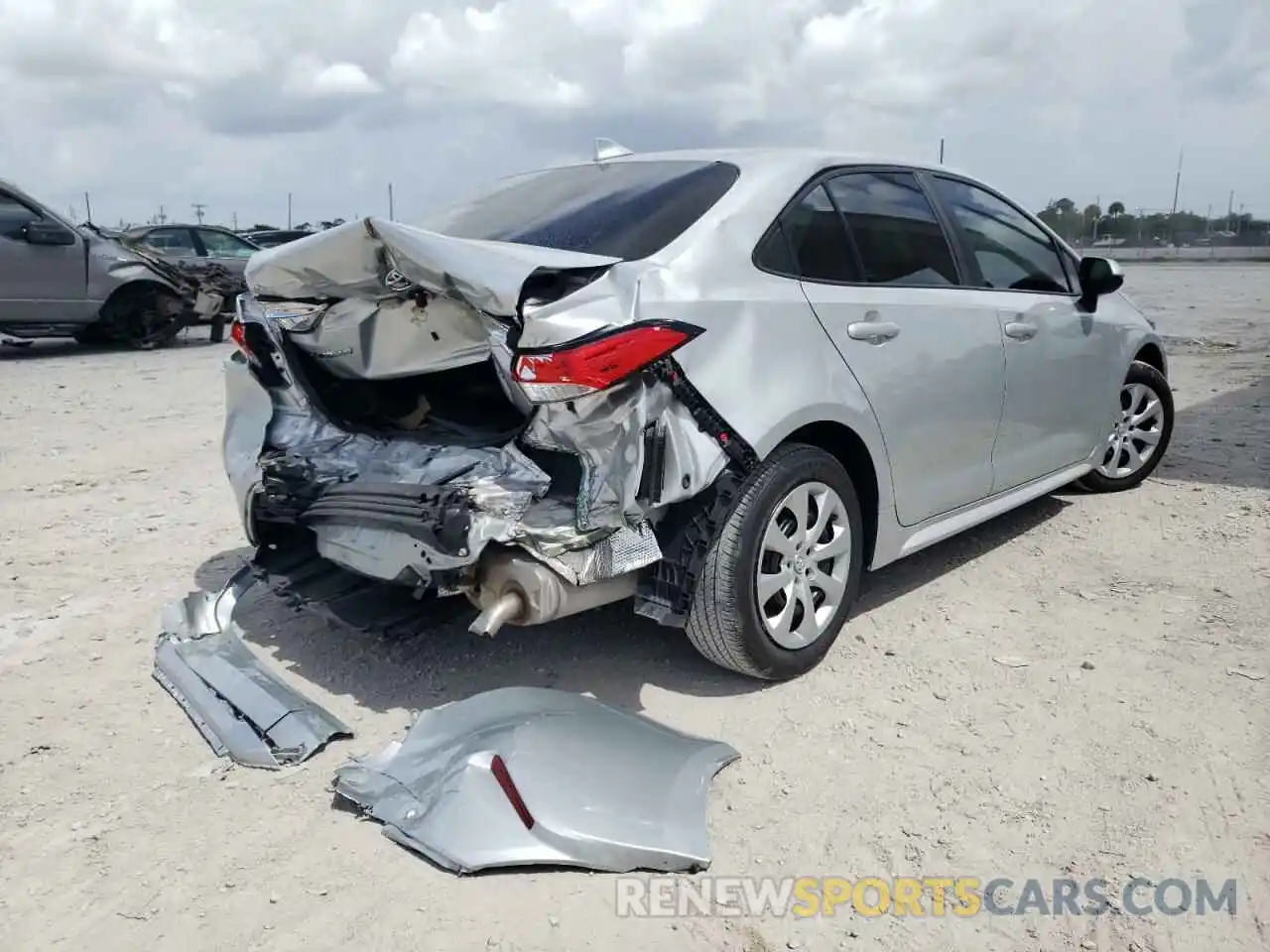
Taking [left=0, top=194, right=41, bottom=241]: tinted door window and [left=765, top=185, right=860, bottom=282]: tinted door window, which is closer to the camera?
[left=765, top=185, right=860, bottom=282]: tinted door window

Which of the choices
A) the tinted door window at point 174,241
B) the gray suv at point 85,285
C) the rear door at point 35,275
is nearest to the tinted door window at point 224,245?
the tinted door window at point 174,241

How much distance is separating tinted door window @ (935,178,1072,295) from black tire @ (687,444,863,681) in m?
1.42

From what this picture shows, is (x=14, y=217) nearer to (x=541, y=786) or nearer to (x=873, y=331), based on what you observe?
(x=873, y=331)

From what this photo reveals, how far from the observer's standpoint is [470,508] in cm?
279

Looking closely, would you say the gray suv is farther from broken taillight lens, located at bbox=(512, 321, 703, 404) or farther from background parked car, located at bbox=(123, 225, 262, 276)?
broken taillight lens, located at bbox=(512, 321, 703, 404)

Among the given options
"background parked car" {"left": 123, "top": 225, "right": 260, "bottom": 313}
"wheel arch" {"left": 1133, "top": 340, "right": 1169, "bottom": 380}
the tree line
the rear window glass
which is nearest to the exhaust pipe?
the rear window glass

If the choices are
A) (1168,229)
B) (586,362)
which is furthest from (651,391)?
(1168,229)

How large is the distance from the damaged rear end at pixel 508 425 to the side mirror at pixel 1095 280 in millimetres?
2245

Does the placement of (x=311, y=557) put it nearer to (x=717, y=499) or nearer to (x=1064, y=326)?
(x=717, y=499)

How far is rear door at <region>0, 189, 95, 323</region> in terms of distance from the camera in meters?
10.7

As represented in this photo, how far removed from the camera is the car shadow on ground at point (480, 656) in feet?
11.0

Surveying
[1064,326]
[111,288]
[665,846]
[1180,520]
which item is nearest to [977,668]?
[665,846]

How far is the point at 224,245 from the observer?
15.2 m

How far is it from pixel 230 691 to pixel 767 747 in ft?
5.65
